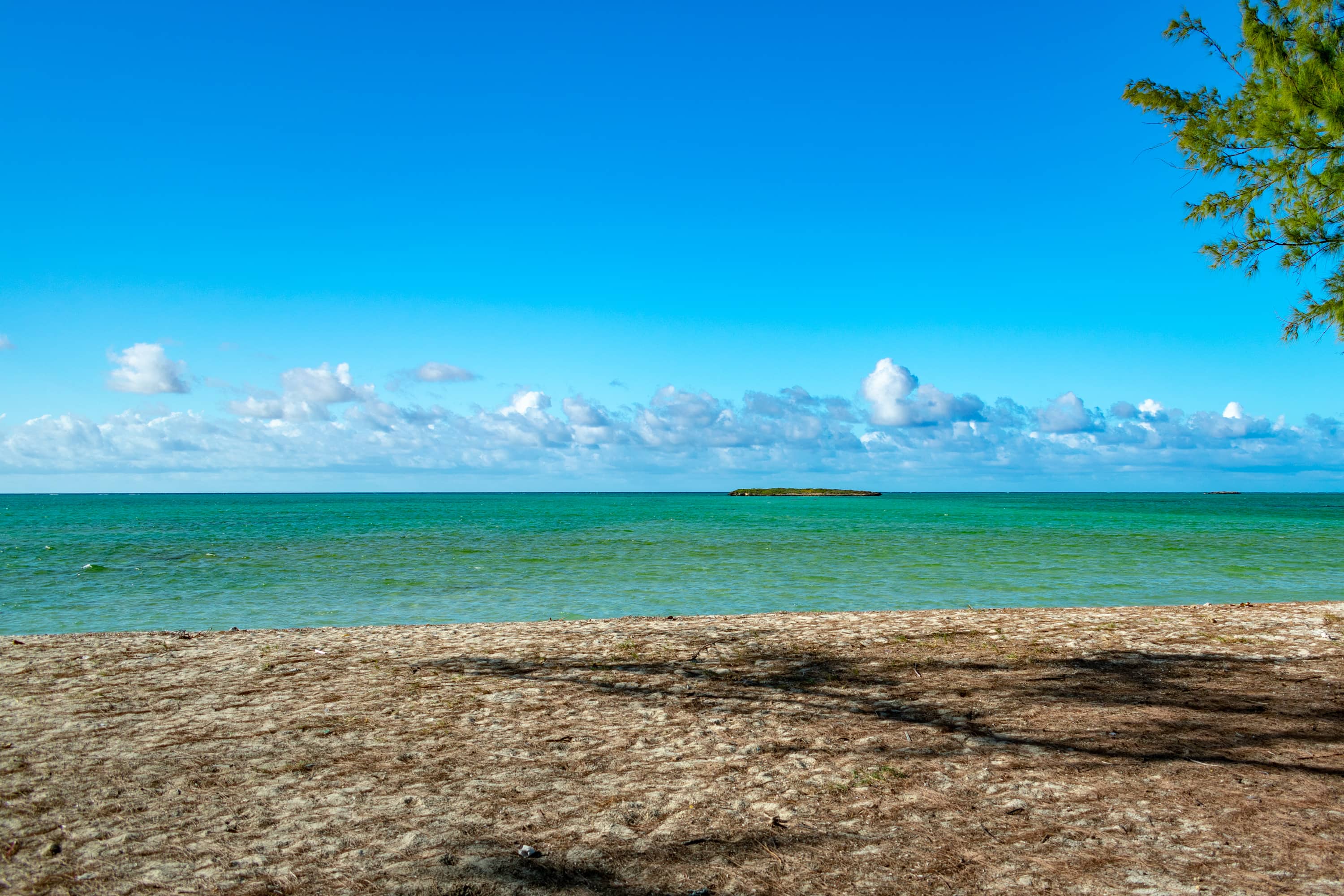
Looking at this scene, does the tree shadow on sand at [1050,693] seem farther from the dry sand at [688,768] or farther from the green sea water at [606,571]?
the green sea water at [606,571]

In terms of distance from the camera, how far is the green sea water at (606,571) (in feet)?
59.9

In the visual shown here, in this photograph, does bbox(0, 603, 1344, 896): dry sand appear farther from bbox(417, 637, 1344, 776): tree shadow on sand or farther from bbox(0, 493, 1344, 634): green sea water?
bbox(0, 493, 1344, 634): green sea water

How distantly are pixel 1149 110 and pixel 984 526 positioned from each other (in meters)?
50.3

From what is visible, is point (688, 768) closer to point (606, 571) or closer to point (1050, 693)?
point (1050, 693)

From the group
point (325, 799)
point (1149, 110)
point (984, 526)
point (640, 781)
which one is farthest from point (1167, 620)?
point (984, 526)

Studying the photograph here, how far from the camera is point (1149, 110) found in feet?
36.4

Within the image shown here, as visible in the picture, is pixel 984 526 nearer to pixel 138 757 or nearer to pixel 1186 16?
pixel 1186 16

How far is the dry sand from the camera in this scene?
4.42 metres

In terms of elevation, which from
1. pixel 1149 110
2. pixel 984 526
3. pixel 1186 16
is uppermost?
pixel 1186 16

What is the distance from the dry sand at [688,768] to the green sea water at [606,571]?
25.7 ft

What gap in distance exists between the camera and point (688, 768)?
6.09 metres

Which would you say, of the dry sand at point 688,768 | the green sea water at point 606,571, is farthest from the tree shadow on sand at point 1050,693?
the green sea water at point 606,571

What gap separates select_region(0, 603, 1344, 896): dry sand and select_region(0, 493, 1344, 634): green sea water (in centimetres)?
783

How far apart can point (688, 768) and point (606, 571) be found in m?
20.5
